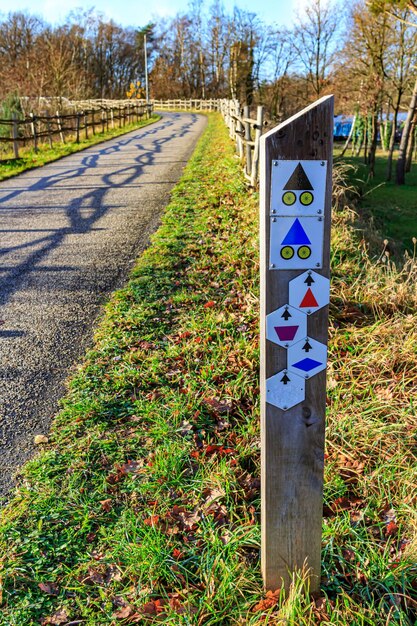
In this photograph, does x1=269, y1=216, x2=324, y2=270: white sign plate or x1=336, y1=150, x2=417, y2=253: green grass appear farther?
x1=336, y1=150, x2=417, y2=253: green grass

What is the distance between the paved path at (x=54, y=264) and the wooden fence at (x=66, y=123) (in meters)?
3.95

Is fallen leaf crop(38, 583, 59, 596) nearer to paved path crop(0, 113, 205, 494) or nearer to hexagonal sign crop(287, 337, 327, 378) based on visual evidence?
paved path crop(0, 113, 205, 494)

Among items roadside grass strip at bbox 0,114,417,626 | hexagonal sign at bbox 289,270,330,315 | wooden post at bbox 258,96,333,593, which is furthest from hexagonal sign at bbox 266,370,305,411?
roadside grass strip at bbox 0,114,417,626

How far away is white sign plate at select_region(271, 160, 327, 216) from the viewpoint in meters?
1.72

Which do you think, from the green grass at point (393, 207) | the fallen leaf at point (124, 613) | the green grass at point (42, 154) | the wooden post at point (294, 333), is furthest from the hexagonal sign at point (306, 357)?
the green grass at point (42, 154)

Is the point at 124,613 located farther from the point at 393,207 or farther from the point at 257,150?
the point at 393,207

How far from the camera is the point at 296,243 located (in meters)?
1.79

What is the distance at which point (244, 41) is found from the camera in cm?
5559

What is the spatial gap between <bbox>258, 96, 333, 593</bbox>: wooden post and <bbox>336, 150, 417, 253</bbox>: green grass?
865 centimetres

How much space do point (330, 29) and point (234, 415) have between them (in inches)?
1671

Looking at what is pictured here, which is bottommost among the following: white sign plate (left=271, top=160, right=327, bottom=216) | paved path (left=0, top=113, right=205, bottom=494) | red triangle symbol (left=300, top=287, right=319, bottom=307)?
paved path (left=0, top=113, right=205, bottom=494)

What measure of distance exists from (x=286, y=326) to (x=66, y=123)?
26.8 meters

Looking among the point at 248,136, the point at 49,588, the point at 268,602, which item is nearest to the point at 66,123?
the point at 248,136

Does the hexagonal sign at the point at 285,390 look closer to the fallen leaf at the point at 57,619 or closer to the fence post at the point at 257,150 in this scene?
the fallen leaf at the point at 57,619
